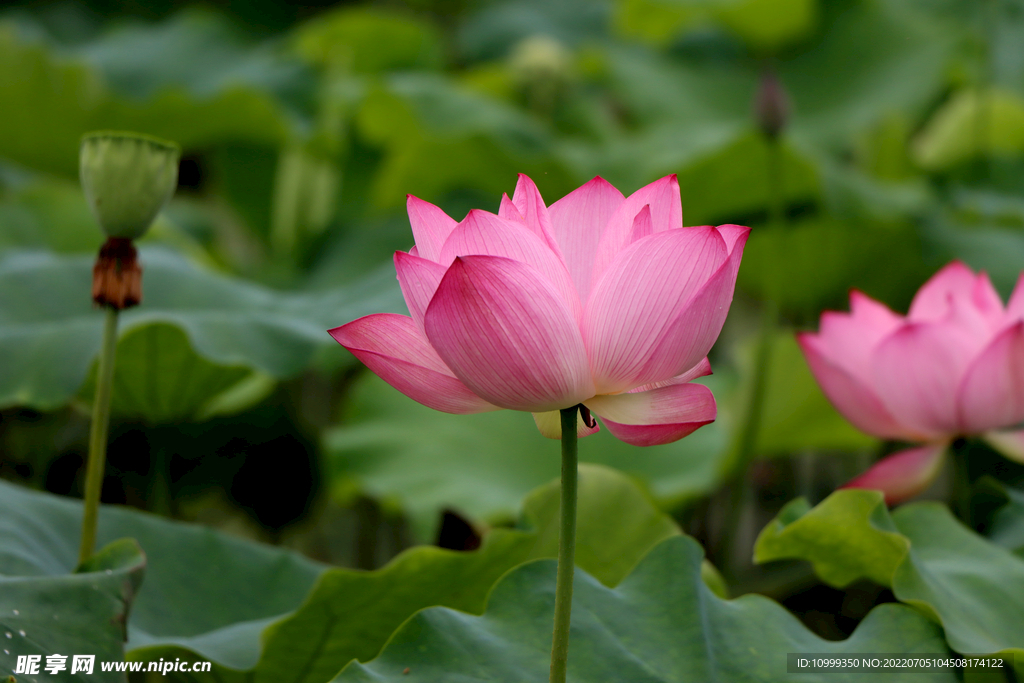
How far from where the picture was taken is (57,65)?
1.48 meters

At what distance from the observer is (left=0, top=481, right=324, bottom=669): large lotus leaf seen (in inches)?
20.8

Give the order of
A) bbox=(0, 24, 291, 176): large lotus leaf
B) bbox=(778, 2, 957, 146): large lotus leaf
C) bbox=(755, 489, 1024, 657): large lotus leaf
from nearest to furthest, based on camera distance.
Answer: bbox=(755, 489, 1024, 657): large lotus leaf, bbox=(0, 24, 291, 176): large lotus leaf, bbox=(778, 2, 957, 146): large lotus leaf

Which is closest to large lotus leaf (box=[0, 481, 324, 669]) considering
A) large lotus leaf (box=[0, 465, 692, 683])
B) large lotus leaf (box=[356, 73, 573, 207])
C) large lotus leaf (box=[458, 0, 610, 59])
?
large lotus leaf (box=[0, 465, 692, 683])

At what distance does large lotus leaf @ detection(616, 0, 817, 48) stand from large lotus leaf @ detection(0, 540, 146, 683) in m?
1.62

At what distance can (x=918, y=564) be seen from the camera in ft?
1.65

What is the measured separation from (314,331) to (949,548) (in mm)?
544

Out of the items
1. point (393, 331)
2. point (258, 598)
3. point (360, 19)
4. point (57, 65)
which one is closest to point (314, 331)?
point (258, 598)

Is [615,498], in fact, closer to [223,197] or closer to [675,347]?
[675,347]

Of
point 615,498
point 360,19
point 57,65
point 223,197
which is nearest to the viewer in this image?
point 615,498

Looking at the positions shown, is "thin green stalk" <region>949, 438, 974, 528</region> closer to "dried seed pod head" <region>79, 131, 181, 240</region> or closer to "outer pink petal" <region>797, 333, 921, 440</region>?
"outer pink petal" <region>797, 333, 921, 440</region>

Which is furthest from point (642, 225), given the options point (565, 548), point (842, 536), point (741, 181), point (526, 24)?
point (526, 24)

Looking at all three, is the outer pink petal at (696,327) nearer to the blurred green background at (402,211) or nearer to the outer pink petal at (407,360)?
the outer pink petal at (407,360)

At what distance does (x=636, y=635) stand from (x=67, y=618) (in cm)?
29

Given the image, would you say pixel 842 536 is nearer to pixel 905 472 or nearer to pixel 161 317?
pixel 905 472
